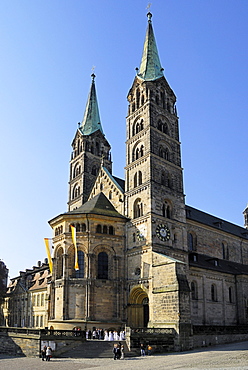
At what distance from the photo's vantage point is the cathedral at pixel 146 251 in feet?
128

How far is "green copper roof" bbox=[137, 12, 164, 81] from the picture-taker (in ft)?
166

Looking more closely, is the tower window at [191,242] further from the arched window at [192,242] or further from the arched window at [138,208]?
the arched window at [138,208]

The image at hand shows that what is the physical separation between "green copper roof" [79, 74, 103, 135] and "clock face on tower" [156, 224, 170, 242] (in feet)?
83.7

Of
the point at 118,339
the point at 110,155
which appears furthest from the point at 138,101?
the point at 118,339

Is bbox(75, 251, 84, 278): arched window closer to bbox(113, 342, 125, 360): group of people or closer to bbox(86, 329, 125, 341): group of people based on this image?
bbox(86, 329, 125, 341): group of people

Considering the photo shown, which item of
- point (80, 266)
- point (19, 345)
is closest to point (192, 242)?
point (80, 266)

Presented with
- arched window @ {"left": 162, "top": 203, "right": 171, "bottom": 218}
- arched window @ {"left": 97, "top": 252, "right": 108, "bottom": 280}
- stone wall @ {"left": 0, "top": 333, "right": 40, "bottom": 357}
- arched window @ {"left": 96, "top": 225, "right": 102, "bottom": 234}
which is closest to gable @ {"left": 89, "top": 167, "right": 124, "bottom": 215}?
arched window @ {"left": 96, "top": 225, "right": 102, "bottom": 234}

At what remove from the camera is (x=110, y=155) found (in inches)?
2510

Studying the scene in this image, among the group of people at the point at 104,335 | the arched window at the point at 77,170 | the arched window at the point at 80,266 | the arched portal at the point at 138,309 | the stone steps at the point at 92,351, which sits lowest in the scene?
the stone steps at the point at 92,351

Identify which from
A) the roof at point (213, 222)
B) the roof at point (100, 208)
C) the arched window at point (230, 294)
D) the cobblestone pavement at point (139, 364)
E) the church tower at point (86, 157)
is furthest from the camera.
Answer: the church tower at point (86, 157)

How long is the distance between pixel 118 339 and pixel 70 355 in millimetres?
5346

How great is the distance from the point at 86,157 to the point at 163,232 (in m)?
22.7

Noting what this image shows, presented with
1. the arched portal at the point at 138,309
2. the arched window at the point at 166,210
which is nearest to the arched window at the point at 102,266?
the arched portal at the point at 138,309

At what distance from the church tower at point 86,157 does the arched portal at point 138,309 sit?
66.3 ft
